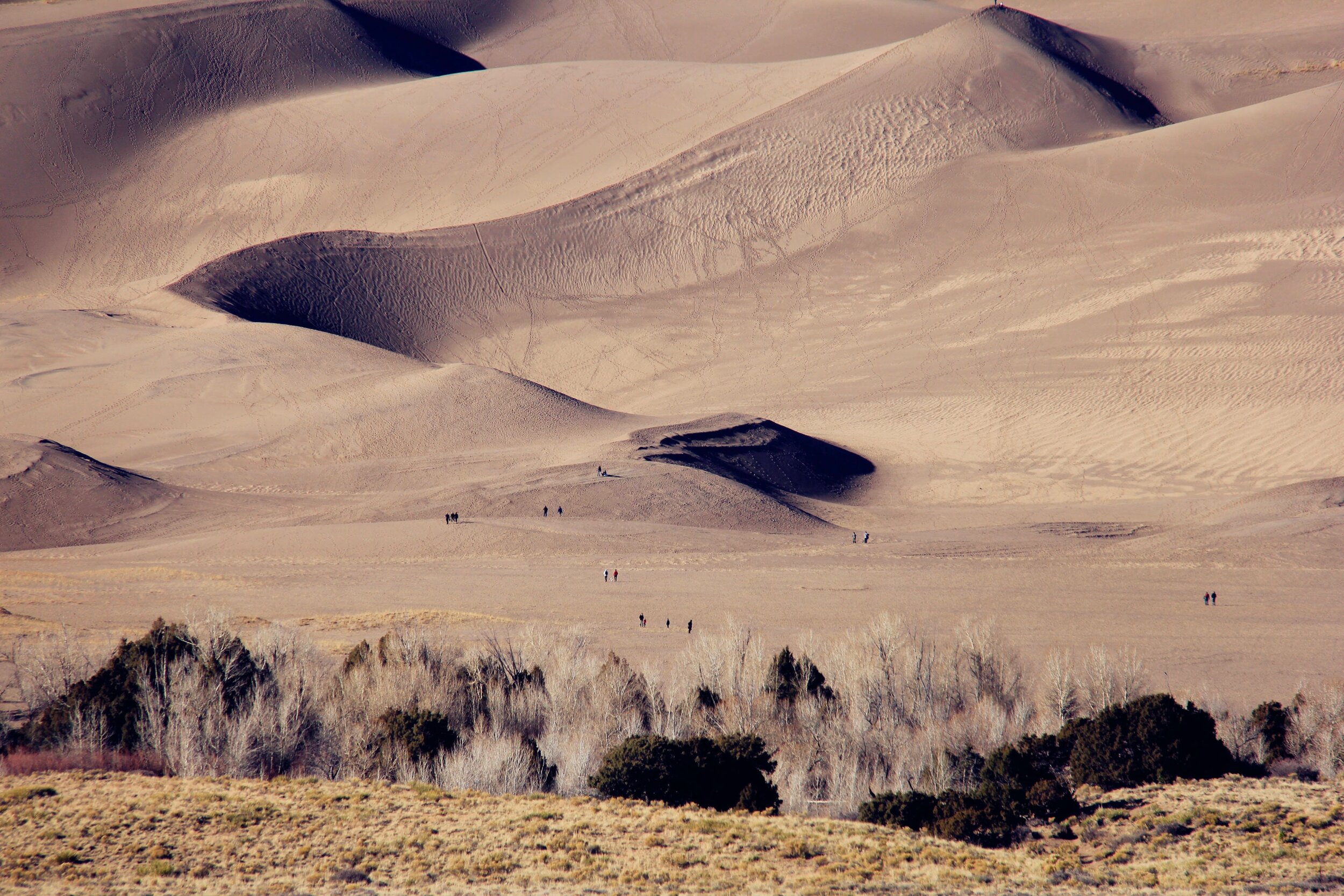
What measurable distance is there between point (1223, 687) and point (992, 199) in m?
48.4

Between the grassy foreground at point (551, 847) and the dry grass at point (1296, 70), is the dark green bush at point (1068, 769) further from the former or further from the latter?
the dry grass at point (1296, 70)

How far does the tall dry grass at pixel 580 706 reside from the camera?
15695mm

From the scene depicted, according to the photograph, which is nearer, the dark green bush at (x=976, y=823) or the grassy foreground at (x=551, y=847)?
the grassy foreground at (x=551, y=847)

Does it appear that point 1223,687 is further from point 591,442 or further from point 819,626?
point 591,442

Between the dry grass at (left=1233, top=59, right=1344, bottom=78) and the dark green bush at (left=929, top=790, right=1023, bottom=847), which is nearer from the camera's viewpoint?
the dark green bush at (left=929, top=790, right=1023, bottom=847)

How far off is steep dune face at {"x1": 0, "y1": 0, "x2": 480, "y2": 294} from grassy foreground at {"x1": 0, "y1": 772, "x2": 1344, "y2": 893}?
229 ft

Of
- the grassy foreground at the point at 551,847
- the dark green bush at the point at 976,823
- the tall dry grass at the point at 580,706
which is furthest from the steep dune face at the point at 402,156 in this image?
the dark green bush at the point at 976,823

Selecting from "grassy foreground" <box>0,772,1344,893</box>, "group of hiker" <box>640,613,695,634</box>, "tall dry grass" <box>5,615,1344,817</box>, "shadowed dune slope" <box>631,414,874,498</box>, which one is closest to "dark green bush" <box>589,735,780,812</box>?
"grassy foreground" <box>0,772,1344,893</box>

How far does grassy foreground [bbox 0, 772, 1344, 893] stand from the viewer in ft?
36.6

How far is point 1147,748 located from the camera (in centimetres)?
1550

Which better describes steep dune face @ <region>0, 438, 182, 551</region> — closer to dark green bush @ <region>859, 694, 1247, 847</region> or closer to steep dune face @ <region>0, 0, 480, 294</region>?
dark green bush @ <region>859, 694, 1247, 847</region>

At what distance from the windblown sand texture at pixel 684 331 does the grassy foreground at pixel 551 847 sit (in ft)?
32.7

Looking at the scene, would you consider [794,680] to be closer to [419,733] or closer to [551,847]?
[419,733]

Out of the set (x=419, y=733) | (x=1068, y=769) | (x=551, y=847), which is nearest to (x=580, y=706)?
(x=419, y=733)
